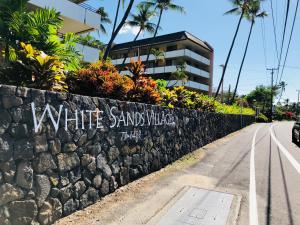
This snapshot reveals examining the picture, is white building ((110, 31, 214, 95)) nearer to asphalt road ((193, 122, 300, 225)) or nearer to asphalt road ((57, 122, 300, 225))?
asphalt road ((193, 122, 300, 225))

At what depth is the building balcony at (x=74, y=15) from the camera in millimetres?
18839

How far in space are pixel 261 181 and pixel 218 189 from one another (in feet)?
5.50

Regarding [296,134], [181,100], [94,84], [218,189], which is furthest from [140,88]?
[296,134]

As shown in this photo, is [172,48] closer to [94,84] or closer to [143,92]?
[143,92]

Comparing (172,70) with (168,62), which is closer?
(172,70)

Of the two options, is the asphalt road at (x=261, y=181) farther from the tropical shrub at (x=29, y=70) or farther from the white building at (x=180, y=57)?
the white building at (x=180, y=57)

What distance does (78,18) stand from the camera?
69.5ft

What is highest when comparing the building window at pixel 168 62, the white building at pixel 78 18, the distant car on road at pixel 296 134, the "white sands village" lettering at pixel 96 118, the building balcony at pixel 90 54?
the building window at pixel 168 62

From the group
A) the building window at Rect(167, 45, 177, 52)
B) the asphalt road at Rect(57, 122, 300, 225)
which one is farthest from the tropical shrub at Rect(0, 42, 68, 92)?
the building window at Rect(167, 45, 177, 52)

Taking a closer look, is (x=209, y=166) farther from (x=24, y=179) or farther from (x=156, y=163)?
(x=24, y=179)

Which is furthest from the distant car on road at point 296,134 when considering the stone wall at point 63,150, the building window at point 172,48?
the building window at point 172,48

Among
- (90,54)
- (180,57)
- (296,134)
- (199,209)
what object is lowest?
(199,209)

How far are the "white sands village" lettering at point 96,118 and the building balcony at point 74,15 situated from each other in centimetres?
1245

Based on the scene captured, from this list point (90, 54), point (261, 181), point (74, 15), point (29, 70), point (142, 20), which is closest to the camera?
point (29, 70)
